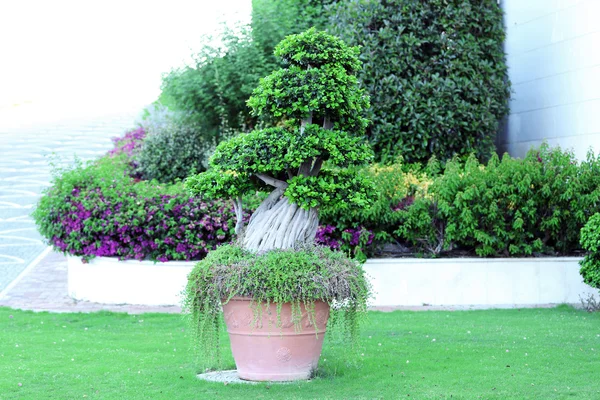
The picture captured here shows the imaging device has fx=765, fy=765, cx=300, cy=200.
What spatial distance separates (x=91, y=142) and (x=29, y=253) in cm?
896

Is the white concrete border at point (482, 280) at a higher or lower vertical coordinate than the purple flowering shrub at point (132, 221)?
lower

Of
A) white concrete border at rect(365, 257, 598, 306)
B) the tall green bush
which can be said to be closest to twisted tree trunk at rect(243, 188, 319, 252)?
white concrete border at rect(365, 257, 598, 306)

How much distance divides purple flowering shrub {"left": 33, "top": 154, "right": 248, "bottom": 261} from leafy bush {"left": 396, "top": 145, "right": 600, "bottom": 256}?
2.60 meters

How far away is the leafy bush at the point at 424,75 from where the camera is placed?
11.8m

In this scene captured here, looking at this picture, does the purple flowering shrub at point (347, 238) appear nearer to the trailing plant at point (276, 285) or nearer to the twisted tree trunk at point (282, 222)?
the twisted tree trunk at point (282, 222)

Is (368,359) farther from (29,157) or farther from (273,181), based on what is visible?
(29,157)

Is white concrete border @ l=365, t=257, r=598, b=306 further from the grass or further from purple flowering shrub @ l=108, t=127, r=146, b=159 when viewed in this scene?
purple flowering shrub @ l=108, t=127, r=146, b=159

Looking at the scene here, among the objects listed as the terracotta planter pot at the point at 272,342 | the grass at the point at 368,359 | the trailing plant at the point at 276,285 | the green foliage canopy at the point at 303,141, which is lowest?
the grass at the point at 368,359

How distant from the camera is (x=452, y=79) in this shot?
11977mm

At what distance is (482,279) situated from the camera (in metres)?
10.2

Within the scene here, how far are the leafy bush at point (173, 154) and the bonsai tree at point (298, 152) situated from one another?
7.05 m

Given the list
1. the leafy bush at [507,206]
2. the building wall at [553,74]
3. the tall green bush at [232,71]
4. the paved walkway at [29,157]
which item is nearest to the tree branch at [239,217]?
the leafy bush at [507,206]

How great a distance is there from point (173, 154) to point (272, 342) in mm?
8153

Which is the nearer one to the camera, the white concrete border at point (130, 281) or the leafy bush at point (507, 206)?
the leafy bush at point (507, 206)
